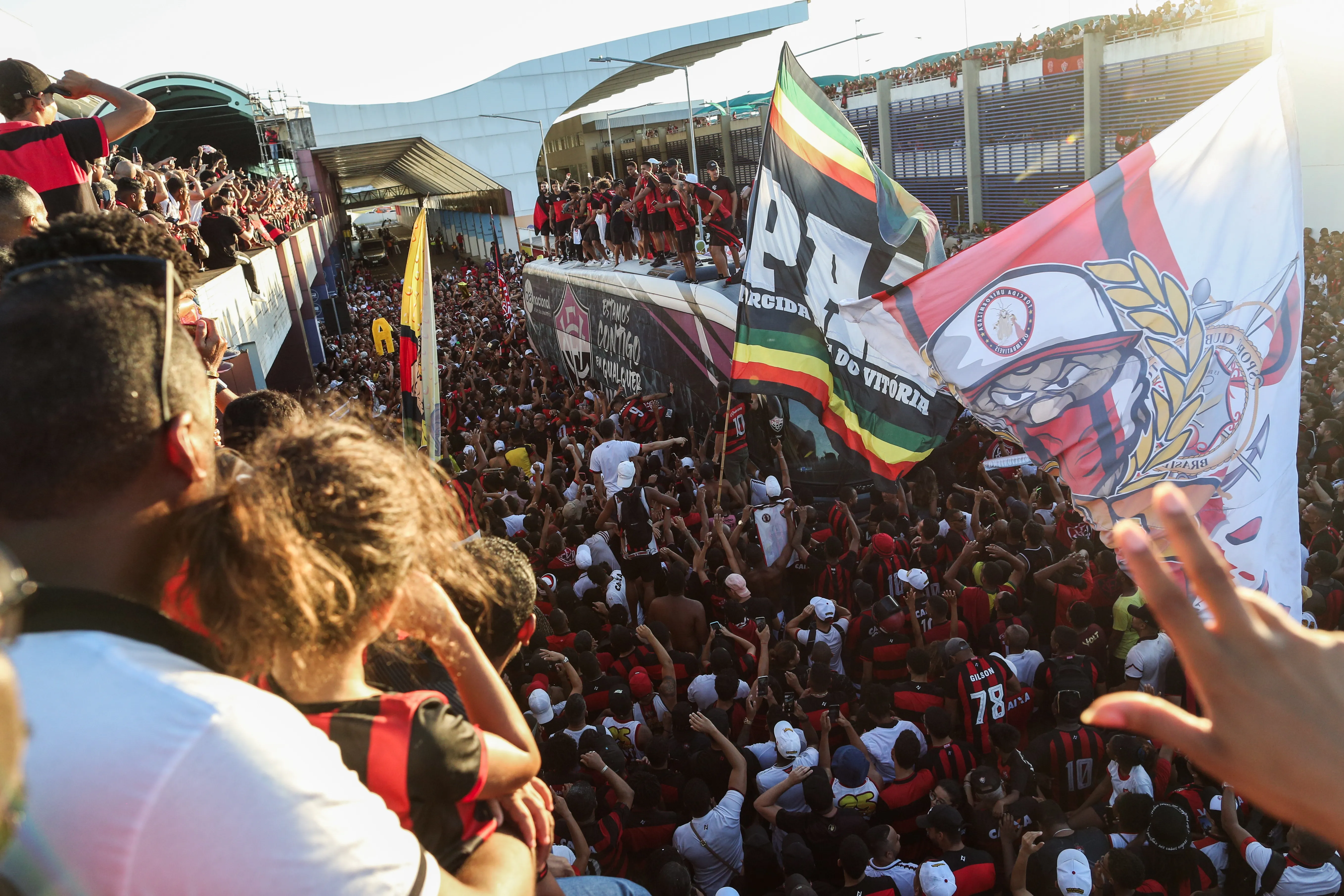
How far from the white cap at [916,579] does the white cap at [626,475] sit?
286 centimetres

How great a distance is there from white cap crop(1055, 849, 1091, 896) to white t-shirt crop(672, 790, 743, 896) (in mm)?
1368

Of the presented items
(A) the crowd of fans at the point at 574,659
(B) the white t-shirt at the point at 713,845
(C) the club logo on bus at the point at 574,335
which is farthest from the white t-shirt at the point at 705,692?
(C) the club logo on bus at the point at 574,335

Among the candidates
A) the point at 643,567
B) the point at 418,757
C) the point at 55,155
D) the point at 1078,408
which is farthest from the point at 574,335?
the point at 418,757

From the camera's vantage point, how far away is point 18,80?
3408 mm

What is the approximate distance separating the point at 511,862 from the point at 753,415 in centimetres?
922

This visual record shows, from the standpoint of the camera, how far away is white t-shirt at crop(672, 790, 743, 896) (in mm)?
4055

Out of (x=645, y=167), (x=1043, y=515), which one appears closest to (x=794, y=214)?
(x=1043, y=515)

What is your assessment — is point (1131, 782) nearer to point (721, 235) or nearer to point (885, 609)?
point (885, 609)

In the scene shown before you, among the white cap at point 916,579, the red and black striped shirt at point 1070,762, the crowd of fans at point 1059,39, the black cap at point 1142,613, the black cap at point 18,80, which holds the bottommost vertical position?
the red and black striped shirt at point 1070,762

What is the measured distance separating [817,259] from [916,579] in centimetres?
Result: 248

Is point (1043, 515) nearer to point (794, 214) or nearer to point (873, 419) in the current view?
point (873, 419)

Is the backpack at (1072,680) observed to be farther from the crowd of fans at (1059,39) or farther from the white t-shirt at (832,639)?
the crowd of fans at (1059,39)

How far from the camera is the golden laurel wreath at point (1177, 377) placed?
14.0 feet

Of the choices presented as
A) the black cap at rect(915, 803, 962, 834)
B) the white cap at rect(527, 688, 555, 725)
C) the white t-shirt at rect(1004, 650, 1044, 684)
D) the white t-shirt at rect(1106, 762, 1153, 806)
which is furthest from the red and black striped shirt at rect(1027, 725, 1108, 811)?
the white cap at rect(527, 688, 555, 725)
